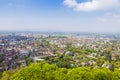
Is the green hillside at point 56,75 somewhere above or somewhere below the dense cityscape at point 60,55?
above

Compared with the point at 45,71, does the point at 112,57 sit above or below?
below

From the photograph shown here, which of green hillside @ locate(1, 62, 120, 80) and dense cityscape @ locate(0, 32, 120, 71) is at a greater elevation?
green hillside @ locate(1, 62, 120, 80)

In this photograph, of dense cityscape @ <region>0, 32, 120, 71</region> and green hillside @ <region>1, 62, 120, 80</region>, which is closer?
green hillside @ <region>1, 62, 120, 80</region>

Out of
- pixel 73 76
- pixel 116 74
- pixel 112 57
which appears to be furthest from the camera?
pixel 112 57

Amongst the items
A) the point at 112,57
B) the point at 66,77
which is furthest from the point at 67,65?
the point at 66,77

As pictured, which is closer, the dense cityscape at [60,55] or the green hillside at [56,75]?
the green hillside at [56,75]

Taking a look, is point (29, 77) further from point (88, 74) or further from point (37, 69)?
point (88, 74)

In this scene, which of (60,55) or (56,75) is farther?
(60,55)

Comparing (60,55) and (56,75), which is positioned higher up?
(56,75)

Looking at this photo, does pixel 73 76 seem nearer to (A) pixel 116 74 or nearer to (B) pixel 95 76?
(B) pixel 95 76

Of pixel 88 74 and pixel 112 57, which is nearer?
pixel 88 74

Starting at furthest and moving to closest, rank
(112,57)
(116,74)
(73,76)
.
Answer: (112,57), (116,74), (73,76)
